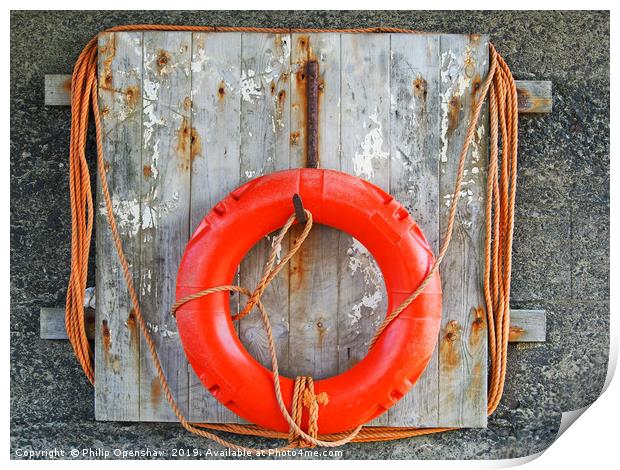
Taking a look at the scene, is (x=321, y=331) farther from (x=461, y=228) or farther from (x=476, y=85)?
(x=476, y=85)

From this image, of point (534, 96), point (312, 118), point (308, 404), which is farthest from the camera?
point (534, 96)

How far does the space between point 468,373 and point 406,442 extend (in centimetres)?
31

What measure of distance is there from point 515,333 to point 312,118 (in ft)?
2.94

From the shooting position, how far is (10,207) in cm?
206

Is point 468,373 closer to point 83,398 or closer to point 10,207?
point 83,398

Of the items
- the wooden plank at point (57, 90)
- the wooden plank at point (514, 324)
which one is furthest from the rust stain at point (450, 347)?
the wooden plank at point (57, 90)

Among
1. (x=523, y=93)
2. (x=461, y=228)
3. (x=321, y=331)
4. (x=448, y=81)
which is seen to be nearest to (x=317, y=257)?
(x=321, y=331)

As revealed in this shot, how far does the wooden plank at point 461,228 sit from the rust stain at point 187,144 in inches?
28.0

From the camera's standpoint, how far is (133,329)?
193 centimetres

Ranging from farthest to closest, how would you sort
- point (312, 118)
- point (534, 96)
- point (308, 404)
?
point (534, 96) → point (312, 118) → point (308, 404)

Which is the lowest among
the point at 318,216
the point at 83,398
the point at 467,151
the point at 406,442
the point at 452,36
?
the point at 406,442

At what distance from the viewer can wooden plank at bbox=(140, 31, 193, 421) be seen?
1919 mm

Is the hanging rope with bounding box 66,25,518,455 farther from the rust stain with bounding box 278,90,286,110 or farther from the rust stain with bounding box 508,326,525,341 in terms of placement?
the rust stain with bounding box 278,90,286,110
